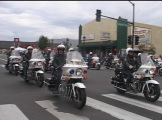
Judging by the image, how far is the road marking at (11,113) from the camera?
19.1 ft

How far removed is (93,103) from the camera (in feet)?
24.5

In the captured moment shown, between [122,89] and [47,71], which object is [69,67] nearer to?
[122,89]

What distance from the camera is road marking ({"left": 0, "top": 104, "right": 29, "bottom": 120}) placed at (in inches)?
230

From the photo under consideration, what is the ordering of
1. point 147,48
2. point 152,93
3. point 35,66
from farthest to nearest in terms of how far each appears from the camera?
1. point 147,48
2. point 35,66
3. point 152,93

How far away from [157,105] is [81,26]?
47.2m

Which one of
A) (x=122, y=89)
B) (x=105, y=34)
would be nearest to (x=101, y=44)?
(x=105, y=34)

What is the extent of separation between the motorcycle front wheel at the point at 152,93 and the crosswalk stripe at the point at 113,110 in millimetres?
1544

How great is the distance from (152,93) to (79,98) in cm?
263

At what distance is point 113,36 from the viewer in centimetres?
4475

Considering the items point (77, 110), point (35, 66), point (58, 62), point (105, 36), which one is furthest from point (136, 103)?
point (105, 36)

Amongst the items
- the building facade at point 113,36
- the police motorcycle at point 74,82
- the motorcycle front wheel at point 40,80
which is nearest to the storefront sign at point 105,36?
the building facade at point 113,36

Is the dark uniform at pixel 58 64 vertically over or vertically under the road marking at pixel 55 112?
over

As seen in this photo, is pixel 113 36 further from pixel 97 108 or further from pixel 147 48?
pixel 97 108

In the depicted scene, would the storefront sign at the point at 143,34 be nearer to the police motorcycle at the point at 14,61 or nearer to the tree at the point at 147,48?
the tree at the point at 147,48
